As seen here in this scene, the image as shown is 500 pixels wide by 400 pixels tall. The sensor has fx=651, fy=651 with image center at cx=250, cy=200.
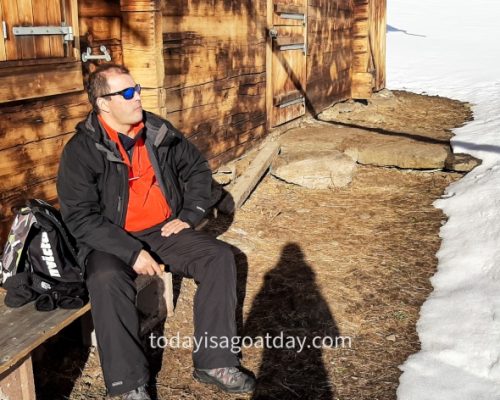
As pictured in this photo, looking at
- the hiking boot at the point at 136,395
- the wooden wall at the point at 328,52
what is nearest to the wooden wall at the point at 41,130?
the hiking boot at the point at 136,395

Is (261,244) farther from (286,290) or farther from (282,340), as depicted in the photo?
(282,340)

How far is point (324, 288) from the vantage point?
4.61m

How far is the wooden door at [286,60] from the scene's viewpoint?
300 inches

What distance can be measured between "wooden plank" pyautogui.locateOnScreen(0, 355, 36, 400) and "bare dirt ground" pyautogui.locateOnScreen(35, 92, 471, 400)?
1.22 feet

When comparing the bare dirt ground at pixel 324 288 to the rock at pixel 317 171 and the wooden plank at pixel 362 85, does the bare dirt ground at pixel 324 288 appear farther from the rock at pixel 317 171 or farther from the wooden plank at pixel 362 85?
the wooden plank at pixel 362 85

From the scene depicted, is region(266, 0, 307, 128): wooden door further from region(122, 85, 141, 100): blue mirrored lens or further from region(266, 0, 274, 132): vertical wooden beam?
region(122, 85, 141, 100): blue mirrored lens

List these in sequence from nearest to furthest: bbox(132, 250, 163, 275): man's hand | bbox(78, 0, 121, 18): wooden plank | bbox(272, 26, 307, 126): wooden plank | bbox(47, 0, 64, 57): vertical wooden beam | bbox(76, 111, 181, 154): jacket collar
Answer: bbox(132, 250, 163, 275): man's hand, bbox(76, 111, 181, 154): jacket collar, bbox(47, 0, 64, 57): vertical wooden beam, bbox(78, 0, 121, 18): wooden plank, bbox(272, 26, 307, 126): wooden plank

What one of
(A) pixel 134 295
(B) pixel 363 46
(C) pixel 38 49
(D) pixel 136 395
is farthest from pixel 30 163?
(B) pixel 363 46

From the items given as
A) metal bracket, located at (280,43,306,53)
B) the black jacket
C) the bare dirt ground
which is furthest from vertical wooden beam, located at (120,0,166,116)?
metal bracket, located at (280,43,306,53)

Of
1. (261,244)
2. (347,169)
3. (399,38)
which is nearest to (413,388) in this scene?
(261,244)

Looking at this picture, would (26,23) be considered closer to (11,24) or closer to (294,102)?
(11,24)

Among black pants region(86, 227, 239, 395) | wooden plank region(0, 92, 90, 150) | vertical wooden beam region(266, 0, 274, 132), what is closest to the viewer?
black pants region(86, 227, 239, 395)

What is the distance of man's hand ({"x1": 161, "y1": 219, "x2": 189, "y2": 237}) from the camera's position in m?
3.59

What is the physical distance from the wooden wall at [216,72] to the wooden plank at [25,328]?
8.74 ft
